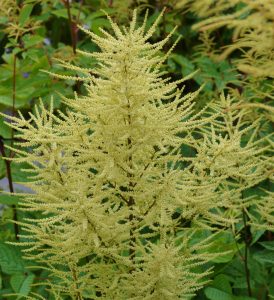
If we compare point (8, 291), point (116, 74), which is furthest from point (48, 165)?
point (8, 291)

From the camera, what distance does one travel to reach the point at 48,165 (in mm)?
1989

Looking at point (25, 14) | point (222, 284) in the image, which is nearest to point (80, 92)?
point (25, 14)

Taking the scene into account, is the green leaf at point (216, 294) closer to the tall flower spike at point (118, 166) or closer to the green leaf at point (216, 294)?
the green leaf at point (216, 294)

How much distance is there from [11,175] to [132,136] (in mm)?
1072

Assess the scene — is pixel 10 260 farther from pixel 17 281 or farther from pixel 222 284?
pixel 222 284

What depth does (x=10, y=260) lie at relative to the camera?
2.56 m

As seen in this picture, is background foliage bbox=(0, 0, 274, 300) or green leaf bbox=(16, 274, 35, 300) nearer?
green leaf bbox=(16, 274, 35, 300)

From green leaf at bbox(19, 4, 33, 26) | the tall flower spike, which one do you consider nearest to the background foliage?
green leaf at bbox(19, 4, 33, 26)

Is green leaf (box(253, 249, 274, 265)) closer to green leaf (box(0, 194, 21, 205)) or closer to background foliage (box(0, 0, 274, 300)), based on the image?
background foliage (box(0, 0, 274, 300))

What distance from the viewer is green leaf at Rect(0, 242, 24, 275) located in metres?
2.53

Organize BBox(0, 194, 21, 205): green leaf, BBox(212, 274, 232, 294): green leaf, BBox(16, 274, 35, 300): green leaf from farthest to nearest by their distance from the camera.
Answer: BBox(0, 194, 21, 205): green leaf
BBox(212, 274, 232, 294): green leaf
BBox(16, 274, 35, 300): green leaf

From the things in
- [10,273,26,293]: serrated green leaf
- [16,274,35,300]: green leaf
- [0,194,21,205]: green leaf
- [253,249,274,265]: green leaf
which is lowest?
[10,273,26,293]: serrated green leaf

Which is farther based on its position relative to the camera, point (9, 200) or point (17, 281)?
point (9, 200)

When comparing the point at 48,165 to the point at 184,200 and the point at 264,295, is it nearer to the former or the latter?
the point at 184,200
